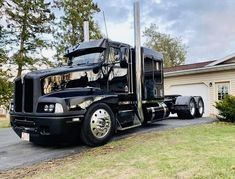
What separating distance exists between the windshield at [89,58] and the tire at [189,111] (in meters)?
4.82

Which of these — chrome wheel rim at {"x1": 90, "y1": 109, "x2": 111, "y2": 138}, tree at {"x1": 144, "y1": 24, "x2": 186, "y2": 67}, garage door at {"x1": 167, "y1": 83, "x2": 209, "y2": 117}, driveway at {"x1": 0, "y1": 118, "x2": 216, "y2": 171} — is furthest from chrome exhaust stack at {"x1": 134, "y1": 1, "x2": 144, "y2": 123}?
tree at {"x1": 144, "y1": 24, "x2": 186, "y2": 67}

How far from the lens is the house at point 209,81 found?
1592 centimetres

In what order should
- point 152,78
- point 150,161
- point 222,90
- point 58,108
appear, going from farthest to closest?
point 222,90
point 152,78
point 58,108
point 150,161

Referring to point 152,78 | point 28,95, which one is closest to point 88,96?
point 28,95

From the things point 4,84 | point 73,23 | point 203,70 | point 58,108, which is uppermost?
point 73,23

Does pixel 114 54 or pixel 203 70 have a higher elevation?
pixel 203 70

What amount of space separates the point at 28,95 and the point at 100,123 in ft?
5.26

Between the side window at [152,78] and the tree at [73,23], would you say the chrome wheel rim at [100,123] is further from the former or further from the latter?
the tree at [73,23]

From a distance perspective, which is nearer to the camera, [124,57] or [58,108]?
[58,108]

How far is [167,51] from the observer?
135 ft

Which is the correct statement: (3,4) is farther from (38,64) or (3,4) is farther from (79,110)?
(79,110)

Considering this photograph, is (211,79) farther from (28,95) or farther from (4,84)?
(28,95)

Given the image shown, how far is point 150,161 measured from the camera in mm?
4957

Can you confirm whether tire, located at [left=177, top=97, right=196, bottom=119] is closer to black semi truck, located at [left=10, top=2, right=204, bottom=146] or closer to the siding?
black semi truck, located at [left=10, top=2, right=204, bottom=146]
